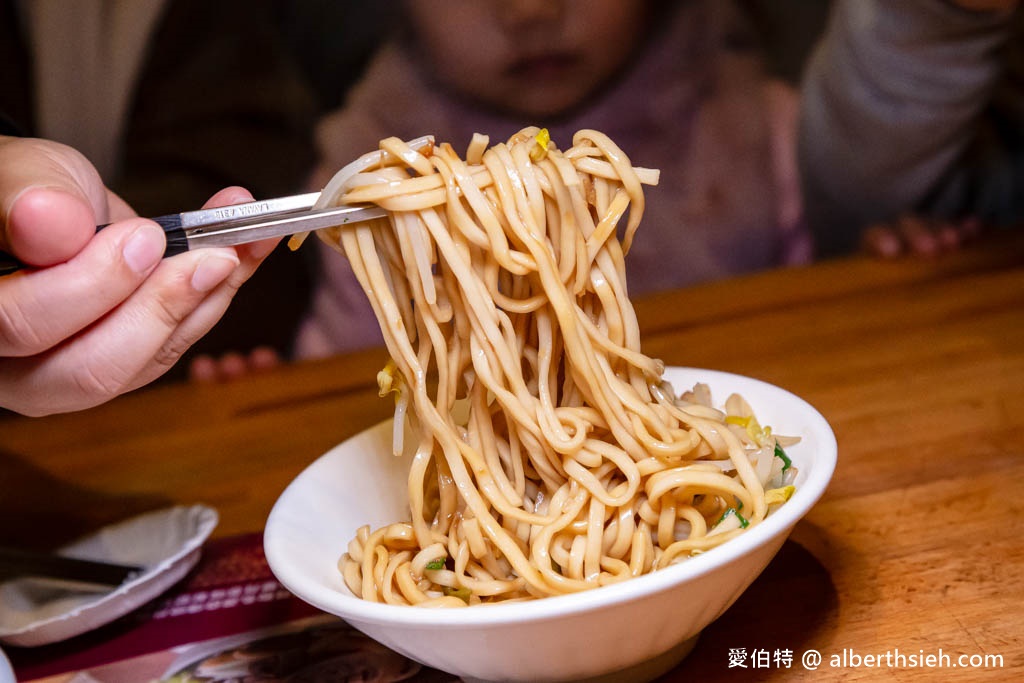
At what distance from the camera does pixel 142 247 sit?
3.92ft

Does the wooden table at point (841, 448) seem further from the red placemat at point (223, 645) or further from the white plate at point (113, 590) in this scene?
the red placemat at point (223, 645)

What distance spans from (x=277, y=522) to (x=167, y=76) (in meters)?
3.28

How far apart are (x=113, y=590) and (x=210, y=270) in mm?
708

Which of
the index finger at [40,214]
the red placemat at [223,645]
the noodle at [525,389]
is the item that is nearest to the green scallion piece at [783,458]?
the noodle at [525,389]

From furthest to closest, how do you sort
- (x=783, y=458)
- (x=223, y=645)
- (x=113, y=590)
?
(x=113, y=590) < (x=223, y=645) < (x=783, y=458)

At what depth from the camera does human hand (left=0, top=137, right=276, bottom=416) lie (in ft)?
3.83

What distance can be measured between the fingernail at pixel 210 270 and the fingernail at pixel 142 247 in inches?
2.3

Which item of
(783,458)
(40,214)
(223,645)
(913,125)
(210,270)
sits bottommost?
(913,125)

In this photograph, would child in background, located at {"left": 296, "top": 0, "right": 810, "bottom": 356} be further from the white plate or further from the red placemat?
the red placemat

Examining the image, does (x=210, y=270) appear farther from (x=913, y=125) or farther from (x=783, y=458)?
(x=913, y=125)

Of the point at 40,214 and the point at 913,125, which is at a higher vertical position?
the point at 40,214

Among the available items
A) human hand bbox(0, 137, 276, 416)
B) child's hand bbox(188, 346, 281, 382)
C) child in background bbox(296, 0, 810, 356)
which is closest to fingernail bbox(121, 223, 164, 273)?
human hand bbox(0, 137, 276, 416)

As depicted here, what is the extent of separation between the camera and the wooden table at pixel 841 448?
127 cm

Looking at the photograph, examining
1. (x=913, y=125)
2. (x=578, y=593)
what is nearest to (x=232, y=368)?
(x=578, y=593)
